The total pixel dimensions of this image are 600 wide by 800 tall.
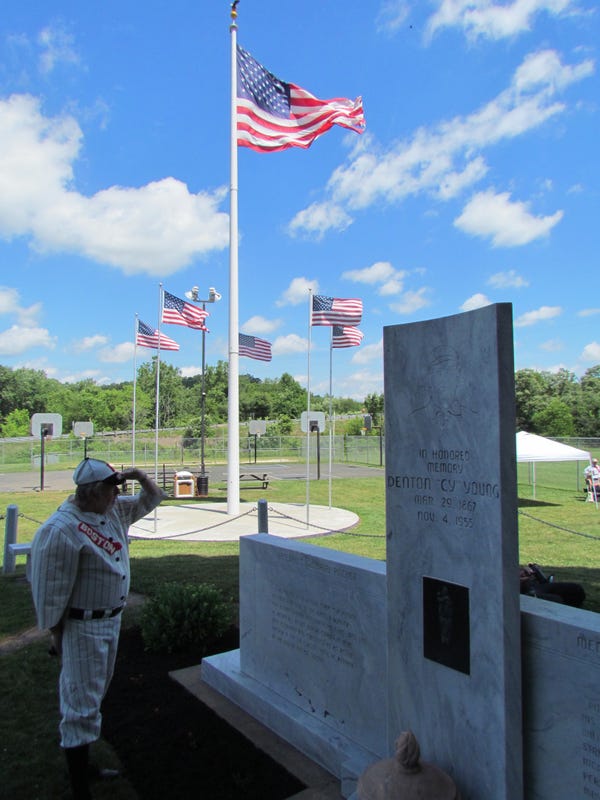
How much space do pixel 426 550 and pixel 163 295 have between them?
13.4 metres

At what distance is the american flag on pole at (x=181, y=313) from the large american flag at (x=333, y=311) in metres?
3.57

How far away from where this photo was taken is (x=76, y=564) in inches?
121

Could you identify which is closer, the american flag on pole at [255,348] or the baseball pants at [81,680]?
the baseball pants at [81,680]

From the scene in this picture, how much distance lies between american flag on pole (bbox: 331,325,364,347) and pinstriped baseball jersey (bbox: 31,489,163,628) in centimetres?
1298

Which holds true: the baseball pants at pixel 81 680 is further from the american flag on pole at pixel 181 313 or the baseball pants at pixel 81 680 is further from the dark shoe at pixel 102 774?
the american flag on pole at pixel 181 313

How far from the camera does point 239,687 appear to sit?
4379mm

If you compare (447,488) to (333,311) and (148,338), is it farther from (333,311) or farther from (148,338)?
(148,338)

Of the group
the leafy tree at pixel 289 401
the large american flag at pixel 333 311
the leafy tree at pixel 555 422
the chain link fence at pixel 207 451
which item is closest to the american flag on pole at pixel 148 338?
the large american flag at pixel 333 311

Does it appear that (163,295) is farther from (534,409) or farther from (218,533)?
(534,409)

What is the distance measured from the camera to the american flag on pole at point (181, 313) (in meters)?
15.4

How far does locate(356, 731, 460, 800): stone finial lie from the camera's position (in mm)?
2354

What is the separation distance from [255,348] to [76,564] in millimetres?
13903

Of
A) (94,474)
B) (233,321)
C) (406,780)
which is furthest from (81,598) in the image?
(233,321)

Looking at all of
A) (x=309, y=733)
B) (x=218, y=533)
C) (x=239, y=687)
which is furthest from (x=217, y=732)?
(x=218, y=533)
